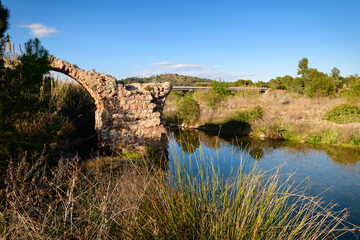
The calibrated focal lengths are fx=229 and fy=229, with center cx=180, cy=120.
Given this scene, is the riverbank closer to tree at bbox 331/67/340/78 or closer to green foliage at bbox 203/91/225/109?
green foliage at bbox 203/91/225/109

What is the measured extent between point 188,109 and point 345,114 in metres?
9.20

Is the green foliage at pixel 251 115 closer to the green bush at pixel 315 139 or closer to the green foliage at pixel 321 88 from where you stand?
the green bush at pixel 315 139

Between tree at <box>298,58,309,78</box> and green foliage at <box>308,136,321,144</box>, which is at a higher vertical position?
tree at <box>298,58,309,78</box>

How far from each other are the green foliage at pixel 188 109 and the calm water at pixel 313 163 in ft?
15.4

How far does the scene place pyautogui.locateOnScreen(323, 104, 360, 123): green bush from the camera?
12.2 metres

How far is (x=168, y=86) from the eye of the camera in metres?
8.55

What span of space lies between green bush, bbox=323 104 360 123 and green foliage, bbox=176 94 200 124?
7.98m

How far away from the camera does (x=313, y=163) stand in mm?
7926

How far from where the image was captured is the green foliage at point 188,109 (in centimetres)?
1576

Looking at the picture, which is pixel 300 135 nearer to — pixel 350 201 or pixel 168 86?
pixel 350 201

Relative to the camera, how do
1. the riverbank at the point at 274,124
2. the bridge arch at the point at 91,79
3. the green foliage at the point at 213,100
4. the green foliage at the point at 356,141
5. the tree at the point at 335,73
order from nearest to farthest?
the bridge arch at the point at 91,79, the green foliage at the point at 356,141, the riverbank at the point at 274,124, the green foliage at the point at 213,100, the tree at the point at 335,73

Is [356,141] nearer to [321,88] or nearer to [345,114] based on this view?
[345,114]

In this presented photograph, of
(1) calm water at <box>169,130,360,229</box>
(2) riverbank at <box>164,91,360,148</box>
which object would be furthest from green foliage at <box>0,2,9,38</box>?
(2) riverbank at <box>164,91,360,148</box>

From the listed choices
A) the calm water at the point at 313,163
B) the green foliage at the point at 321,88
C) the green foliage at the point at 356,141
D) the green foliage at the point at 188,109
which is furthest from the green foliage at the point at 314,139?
the green foliage at the point at 321,88
